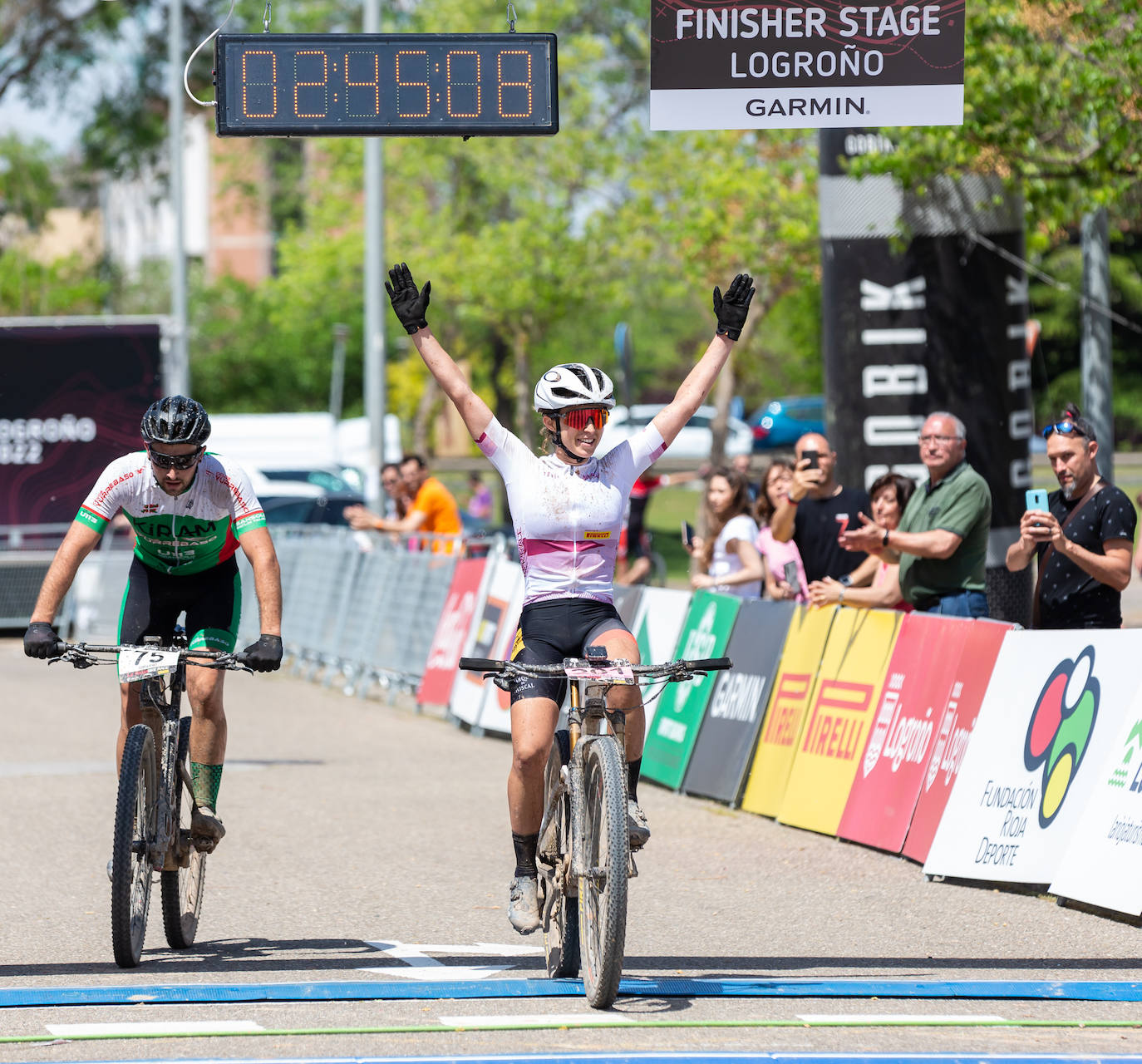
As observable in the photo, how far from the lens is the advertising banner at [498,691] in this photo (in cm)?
1526

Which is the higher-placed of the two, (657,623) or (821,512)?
(821,512)

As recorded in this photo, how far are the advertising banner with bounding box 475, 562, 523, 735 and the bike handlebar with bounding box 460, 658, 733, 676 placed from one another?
8.67 m

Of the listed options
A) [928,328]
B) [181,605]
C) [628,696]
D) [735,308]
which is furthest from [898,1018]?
[928,328]

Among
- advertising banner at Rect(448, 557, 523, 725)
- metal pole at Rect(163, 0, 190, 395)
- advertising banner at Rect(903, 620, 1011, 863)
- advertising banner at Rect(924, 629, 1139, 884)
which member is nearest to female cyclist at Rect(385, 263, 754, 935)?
advertising banner at Rect(924, 629, 1139, 884)

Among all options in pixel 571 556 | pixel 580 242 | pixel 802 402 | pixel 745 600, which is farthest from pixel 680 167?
pixel 571 556

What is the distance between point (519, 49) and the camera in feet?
25.8

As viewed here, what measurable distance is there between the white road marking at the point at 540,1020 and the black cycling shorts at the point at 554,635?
3.39 ft

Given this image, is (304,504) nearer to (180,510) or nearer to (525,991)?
(180,510)

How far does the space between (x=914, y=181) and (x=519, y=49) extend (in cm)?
759

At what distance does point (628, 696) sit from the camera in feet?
21.7

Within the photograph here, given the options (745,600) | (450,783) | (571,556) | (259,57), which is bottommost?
(450,783)

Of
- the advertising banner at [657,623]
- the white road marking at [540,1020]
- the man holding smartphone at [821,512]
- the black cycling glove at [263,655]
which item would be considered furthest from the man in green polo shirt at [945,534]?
the white road marking at [540,1020]

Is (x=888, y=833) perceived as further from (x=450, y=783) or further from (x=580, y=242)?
(x=580, y=242)

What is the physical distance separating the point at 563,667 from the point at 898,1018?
58.1 inches
